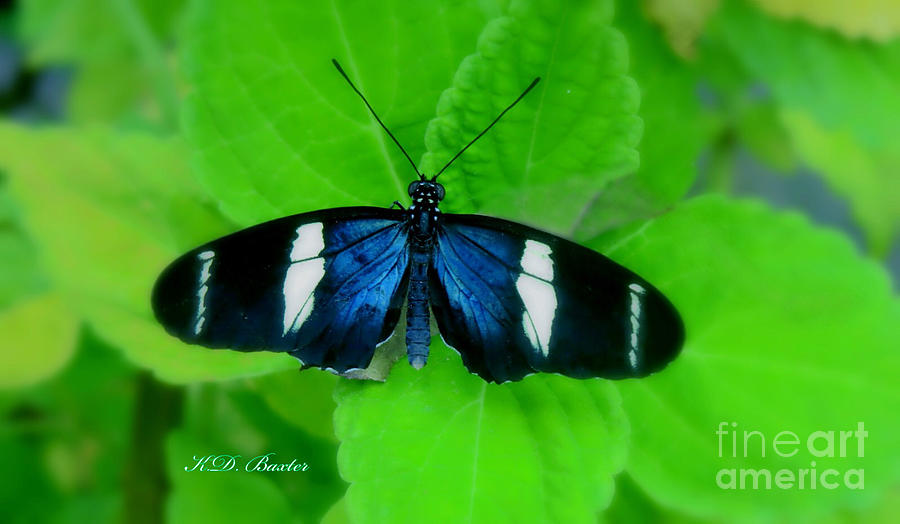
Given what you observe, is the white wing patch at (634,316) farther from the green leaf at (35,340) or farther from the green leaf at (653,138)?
the green leaf at (35,340)

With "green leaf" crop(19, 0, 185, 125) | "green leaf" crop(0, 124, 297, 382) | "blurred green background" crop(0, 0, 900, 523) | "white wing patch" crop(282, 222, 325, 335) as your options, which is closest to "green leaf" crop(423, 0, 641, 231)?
"blurred green background" crop(0, 0, 900, 523)

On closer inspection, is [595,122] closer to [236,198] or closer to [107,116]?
[236,198]

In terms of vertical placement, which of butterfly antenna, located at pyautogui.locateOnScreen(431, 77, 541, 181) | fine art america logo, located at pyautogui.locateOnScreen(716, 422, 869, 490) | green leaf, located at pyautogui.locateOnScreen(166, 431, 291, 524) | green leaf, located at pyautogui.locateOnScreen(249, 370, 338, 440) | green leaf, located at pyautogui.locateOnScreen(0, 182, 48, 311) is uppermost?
green leaf, located at pyautogui.locateOnScreen(0, 182, 48, 311)

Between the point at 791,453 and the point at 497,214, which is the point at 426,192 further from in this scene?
the point at 791,453

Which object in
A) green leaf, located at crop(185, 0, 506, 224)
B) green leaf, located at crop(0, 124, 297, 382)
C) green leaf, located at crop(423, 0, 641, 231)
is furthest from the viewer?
green leaf, located at crop(0, 124, 297, 382)

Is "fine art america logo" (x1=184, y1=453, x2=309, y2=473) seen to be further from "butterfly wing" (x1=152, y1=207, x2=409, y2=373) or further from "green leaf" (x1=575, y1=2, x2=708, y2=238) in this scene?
"green leaf" (x1=575, y1=2, x2=708, y2=238)

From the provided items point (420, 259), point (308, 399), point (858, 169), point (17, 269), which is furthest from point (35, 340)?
point (858, 169)

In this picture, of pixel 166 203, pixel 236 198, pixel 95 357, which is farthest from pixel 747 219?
pixel 95 357

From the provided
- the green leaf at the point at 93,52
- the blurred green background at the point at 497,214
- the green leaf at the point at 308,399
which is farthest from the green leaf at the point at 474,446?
the green leaf at the point at 93,52
